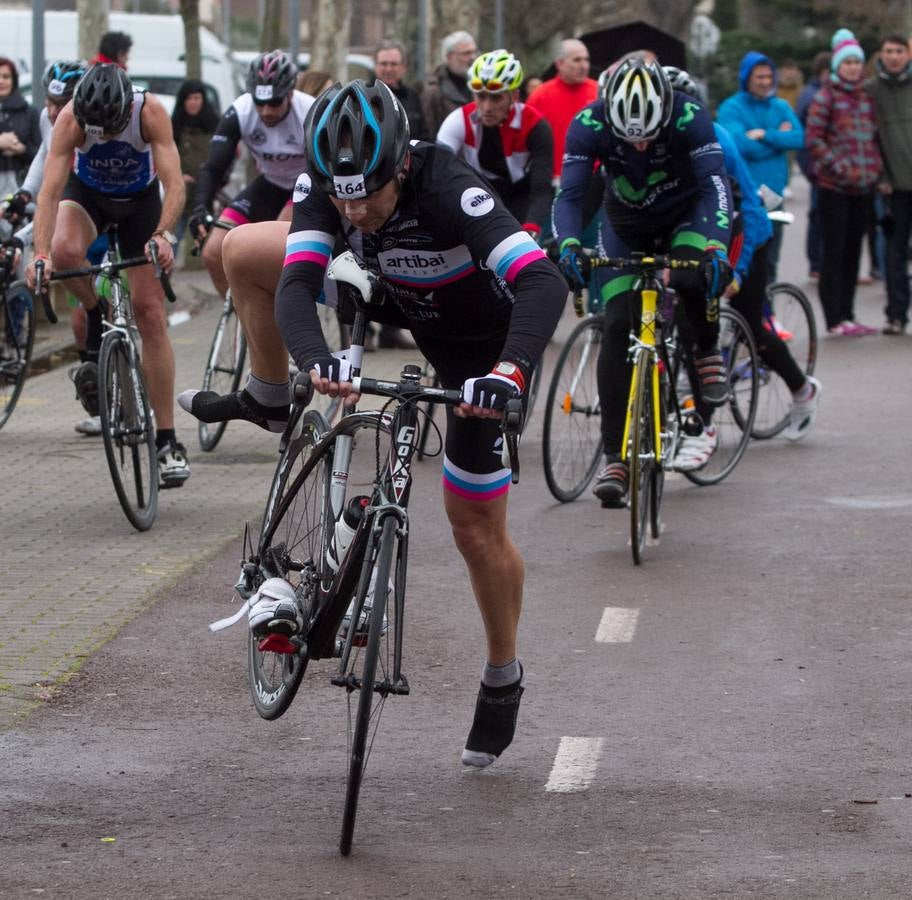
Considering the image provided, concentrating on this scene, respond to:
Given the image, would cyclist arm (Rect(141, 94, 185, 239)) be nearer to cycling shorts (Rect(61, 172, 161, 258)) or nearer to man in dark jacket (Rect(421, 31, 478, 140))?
cycling shorts (Rect(61, 172, 161, 258))

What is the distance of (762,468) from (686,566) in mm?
2485

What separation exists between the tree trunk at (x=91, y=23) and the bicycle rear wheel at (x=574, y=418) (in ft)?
47.8

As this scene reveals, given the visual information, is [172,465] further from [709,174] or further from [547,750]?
[547,750]

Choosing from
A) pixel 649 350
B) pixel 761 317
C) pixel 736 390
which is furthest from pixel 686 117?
pixel 761 317

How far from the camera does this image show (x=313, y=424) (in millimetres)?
5883

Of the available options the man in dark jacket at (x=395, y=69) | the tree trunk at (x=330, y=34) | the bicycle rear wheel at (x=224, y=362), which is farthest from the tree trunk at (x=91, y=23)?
the bicycle rear wheel at (x=224, y=362)

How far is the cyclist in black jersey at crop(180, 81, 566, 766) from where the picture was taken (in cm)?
495

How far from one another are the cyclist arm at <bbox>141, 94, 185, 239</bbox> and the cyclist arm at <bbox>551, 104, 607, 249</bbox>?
1656 mm

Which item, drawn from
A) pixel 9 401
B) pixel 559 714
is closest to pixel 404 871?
pixel 559 714

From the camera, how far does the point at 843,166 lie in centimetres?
1642

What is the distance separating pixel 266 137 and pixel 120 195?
1234 millimetres

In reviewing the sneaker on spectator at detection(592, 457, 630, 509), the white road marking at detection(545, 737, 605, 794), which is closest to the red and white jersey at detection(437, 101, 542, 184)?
the sneaker on spectator at detection(592, 457, 630, 509)

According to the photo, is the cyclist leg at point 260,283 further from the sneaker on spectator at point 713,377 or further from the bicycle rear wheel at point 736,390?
the bicycle rear wheel at point 736,390

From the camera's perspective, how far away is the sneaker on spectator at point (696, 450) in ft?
32.4
